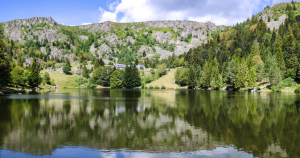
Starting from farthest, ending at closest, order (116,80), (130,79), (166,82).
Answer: (166,82) → (116,80) → (130,79)

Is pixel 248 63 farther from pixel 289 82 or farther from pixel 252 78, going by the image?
pixel 289 82

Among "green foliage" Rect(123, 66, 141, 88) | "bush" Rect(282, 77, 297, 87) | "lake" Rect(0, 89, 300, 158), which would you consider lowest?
"lake" Rect(0, 89, 300, 158)

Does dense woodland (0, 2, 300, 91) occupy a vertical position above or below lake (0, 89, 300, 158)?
above

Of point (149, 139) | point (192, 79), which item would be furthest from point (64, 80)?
point (149, 139)

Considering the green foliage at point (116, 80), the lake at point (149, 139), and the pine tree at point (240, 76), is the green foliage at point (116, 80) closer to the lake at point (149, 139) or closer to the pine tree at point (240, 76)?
the pine tree at point (240, 76)

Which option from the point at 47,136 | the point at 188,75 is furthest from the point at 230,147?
the point at 188,75

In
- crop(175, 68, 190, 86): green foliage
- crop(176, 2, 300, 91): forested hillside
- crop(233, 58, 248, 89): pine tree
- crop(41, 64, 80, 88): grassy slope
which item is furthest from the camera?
crop(41, 64, 80, 88): grassy slope

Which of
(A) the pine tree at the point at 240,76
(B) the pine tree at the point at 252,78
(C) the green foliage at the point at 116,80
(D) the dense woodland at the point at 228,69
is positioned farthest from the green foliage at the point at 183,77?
(B) the pine tree at the point at 252,78

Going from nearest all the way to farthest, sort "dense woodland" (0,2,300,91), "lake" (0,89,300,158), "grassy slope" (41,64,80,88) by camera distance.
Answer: "lake" (0,89,300,158) → "dense woodland" (0,2,300,91) → "grassy slope" (41,64,80,88)

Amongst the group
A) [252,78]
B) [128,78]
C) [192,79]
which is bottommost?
[252,78]

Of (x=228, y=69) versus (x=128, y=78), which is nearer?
(x=228, y=69)

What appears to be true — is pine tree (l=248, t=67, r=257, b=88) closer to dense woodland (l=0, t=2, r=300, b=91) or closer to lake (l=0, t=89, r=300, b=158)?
dense woodland (l=0, t=2, r=300, b=91)

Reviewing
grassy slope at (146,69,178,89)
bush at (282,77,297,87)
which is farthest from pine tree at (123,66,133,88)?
bush at (282,77,297,87)

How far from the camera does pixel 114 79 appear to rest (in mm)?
157250
